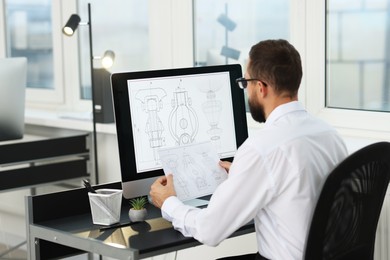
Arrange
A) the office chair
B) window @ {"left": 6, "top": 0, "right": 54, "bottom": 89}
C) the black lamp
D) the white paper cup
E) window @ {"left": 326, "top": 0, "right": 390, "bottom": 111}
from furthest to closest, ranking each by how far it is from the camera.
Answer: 1. window @ {"left": 6, "top": 0, "right": 54, "bottom": 89}
2. the black lamp
3. window @ {"left": 326, "top": 0, "right": 390, "bottom": 111}
4. the white paper cup
5. the office chair

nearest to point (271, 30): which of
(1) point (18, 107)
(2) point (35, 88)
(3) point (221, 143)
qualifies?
(3) point (221, 143)

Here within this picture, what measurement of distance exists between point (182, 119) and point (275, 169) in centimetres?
64

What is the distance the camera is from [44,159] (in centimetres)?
403

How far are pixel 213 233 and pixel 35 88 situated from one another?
3.05 meters

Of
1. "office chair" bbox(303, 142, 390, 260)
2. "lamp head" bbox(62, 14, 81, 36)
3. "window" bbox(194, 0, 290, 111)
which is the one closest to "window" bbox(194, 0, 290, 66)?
"window" bbox(194, 0, 290, 111)

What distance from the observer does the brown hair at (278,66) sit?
2.17 m

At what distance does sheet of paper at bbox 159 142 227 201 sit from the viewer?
2.49 meters

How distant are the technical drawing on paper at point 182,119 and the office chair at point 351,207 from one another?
72 centimetres

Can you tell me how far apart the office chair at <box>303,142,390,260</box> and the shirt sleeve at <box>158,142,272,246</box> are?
0.17m

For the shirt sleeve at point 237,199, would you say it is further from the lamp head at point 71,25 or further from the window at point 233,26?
the lamp head at point 71,25

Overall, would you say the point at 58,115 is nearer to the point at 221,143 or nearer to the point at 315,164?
the point at 221,143

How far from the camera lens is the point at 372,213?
2160 millimetres

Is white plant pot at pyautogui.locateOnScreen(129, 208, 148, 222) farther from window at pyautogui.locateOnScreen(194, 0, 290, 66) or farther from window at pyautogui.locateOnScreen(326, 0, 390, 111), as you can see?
window at pyautogui.locateOnScreen(194, 0, 290, 66)

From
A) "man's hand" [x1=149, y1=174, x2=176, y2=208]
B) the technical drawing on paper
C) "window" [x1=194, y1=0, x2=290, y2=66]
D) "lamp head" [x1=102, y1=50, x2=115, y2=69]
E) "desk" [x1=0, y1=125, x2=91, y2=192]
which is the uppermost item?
"window" [x1=194, y1=0, x2=290, y2=66]
